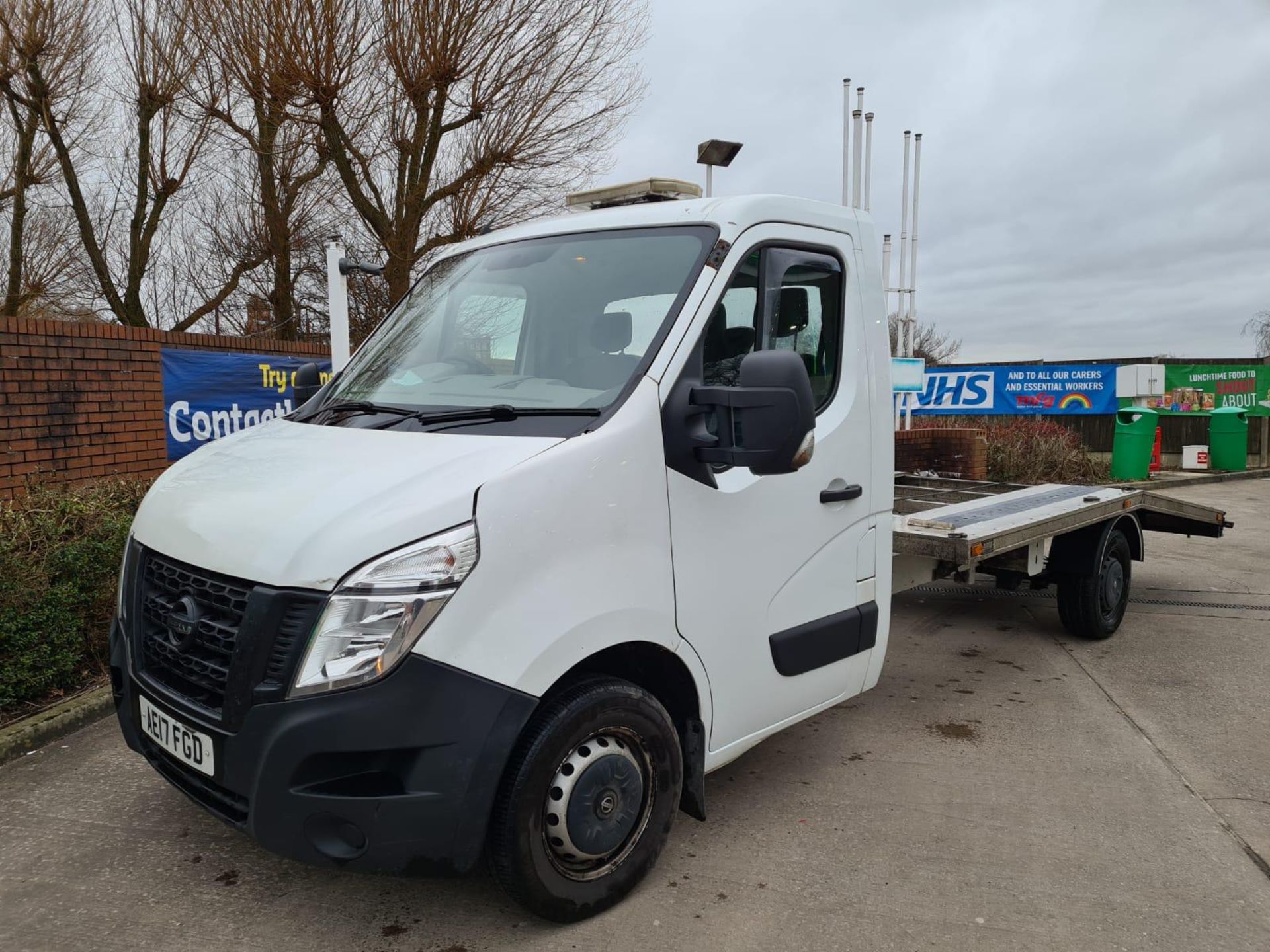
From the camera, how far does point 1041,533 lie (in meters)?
5.13

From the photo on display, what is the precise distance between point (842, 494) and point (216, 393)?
6.72 meters

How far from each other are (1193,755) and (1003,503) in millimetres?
2143

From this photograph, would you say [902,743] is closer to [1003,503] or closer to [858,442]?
[858,442]

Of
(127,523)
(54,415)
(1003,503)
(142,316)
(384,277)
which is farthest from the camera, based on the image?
(142,316)

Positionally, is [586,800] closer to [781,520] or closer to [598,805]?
[598,805]

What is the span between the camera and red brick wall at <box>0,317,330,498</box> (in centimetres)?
643

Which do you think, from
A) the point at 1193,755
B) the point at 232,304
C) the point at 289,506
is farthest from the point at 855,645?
the point at 232,304

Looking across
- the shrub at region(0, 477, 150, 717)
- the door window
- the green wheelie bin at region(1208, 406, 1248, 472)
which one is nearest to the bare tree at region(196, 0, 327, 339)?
the shrub at region(0, 477, 150, 717)

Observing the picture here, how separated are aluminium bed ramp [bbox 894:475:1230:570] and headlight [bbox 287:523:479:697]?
3.08 m

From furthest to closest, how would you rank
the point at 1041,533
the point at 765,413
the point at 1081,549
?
the point at 1081,549 → the point at 1041,533 → the point at 765,413

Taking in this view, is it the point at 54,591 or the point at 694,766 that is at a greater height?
the point at 54,591

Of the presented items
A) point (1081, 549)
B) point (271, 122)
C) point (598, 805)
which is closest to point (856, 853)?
point (598, 805)

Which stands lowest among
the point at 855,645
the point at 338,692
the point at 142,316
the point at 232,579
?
the point at 855,645

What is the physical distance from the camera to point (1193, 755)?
4.15 metres
